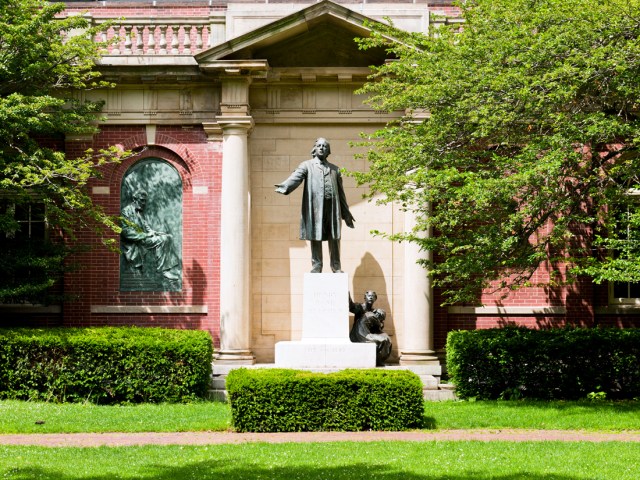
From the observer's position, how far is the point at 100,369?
2030 centimetres

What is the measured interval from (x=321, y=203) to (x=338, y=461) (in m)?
8.74

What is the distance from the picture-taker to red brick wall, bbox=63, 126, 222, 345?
79.0ft

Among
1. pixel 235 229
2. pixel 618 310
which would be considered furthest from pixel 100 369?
pixel 618 310

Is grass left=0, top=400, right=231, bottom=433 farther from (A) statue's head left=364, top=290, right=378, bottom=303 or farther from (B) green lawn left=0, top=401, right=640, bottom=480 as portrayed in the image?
(A) statue's head left=364, top=290, right=378, bottom=303

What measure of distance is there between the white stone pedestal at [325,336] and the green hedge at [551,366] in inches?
93.1

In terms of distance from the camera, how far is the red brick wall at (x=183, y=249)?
24094mm

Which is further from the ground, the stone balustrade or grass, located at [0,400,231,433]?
the stone balustrade

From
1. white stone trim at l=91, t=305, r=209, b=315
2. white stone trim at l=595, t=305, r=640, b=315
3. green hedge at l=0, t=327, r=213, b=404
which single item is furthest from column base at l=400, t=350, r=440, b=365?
green hedge at l=0, t=327, r=213, b=404

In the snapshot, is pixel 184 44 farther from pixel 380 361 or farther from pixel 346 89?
pixel 380 361

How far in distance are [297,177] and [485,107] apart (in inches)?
176

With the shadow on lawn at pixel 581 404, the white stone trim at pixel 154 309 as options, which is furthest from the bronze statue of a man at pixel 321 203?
the shadow on lawn at pixel 581 404

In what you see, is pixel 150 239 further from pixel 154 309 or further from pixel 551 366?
pixel 551 366

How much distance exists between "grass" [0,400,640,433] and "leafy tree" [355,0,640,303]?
2.37 metres

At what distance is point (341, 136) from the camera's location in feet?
80.4
